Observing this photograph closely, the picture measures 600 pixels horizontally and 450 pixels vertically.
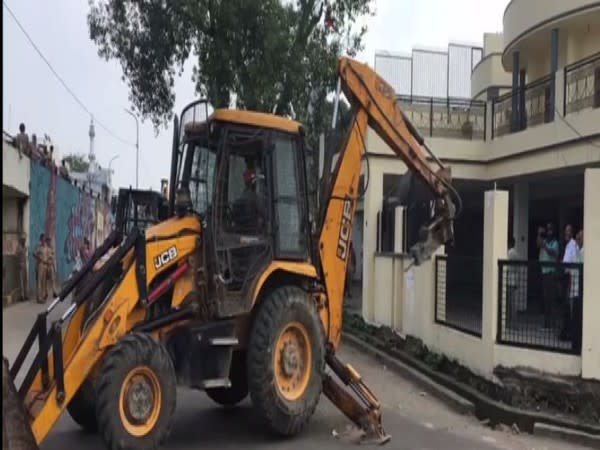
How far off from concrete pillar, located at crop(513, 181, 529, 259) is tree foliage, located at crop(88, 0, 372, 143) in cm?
539

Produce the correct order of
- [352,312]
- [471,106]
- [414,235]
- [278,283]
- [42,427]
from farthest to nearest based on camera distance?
[471,106]
[352,312]
[414,235]
[278,283]
[42,427]

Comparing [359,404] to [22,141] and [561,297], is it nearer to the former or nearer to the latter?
[561,297]

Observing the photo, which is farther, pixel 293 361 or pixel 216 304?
pixel 293 361

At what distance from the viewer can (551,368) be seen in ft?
30.2

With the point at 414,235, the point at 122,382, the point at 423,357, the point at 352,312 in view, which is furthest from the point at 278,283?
the point at 352,312

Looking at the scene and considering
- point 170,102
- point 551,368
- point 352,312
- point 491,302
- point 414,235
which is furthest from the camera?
point 170,102

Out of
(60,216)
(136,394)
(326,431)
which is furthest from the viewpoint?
(60,216)

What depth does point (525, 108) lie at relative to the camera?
709 inches

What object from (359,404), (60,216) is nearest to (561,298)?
(359,404)

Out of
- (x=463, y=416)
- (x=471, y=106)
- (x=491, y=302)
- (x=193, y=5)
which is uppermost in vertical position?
(x=193, y=5)

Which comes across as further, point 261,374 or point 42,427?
point 261,374

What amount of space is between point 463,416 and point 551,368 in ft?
3.90

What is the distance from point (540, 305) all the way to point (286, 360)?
11.6ft

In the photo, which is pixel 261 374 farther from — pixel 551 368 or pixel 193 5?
pixel 193 5
